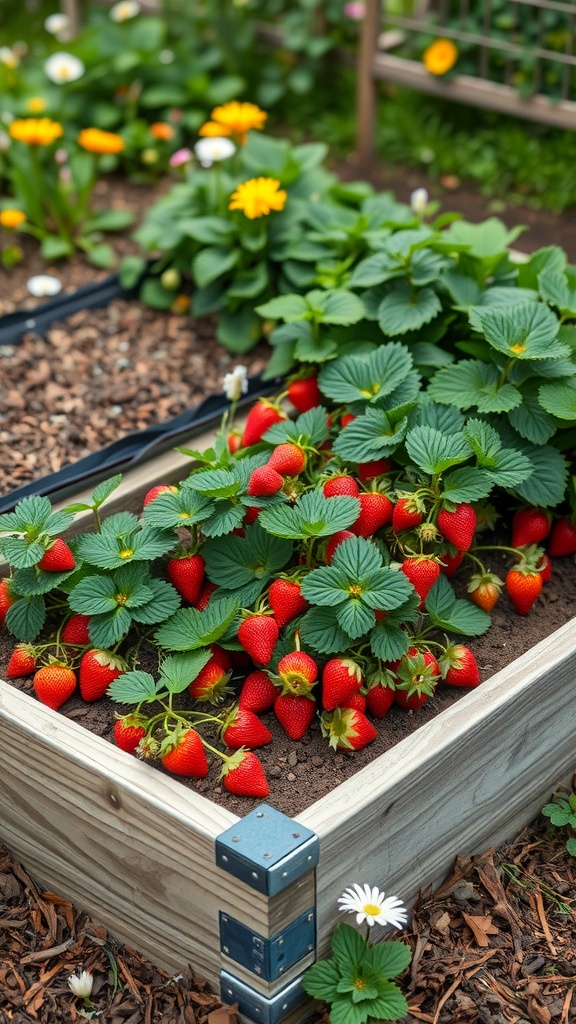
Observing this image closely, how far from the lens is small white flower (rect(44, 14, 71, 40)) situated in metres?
3.89

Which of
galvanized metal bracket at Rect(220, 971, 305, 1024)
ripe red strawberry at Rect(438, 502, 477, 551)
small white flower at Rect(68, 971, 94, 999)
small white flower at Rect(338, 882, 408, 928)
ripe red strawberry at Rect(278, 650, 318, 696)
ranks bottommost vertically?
small white flower at Rect(68, 971, 94, 999)

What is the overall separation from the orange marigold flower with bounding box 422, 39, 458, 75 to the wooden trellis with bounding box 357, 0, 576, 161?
1.0 inches

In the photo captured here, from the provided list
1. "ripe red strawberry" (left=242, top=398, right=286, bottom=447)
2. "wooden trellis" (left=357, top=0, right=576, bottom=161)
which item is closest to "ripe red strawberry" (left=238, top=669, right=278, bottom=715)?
"ripe red strawberry" (left=242, top=398, right=286, bottom=447)

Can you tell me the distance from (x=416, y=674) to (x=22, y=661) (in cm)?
60

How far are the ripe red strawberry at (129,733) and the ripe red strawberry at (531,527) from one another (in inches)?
29.0

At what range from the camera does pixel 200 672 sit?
1689mm

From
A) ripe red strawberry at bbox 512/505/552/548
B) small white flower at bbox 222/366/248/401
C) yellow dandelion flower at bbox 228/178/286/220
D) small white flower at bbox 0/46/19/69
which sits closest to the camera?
ripe red strawberry at bbox 512/505/552/548

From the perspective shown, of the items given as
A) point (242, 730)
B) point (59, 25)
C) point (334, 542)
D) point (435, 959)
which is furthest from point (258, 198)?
point (59, 25)

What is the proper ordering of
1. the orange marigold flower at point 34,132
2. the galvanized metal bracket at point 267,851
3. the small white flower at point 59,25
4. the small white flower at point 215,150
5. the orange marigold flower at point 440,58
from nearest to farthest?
1. the galvanized metal bracket at point 267,851
2. the small white flower at point 215,150
3. the orange marigold flower at point 34,132
4. the orange marigold flower at point 440,58
5. the small white flower at point 59,25

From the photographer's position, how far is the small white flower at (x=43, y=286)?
299cm

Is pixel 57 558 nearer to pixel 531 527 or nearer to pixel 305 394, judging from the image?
pixel 305 394

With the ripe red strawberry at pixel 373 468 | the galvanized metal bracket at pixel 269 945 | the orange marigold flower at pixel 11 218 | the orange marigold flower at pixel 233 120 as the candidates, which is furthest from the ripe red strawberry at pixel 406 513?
the orange marigold flower at pixel 11 218

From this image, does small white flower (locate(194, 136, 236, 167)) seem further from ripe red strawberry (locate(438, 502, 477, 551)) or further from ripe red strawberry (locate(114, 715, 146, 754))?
ripe red strawberry (locate(114, 715, 146, 754))

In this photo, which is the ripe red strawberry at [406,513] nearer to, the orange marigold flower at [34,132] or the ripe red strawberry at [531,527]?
the ripe red strawberry at [531,527]
